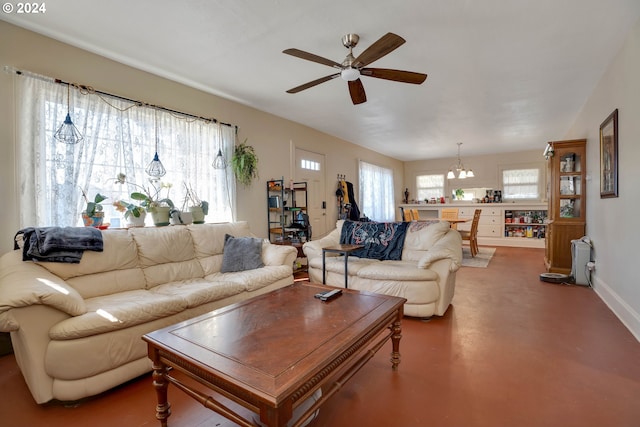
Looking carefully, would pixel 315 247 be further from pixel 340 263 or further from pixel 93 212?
pixel 93 212

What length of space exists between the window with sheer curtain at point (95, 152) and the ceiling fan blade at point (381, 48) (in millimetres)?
2292

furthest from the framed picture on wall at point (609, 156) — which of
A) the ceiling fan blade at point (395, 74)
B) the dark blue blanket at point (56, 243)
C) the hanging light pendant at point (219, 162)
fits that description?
the dark blue blanket at point (56, 243)

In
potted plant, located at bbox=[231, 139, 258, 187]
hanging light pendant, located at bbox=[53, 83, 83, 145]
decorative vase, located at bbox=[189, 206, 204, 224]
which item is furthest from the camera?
potted plant, located at bbox=[231, 139, 258, 187]

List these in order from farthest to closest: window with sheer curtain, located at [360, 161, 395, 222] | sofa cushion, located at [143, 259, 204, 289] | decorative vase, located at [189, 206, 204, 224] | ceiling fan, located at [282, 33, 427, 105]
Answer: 1. window with sheer curtain, located at [360, 161, 395, 222]
2. decorative vase, located at [189, 206, 204, 224]
3. sofa cushion, located at [143, 259, 204, 289]
4. ceiling fan, located at [282, 33, 427, 105]

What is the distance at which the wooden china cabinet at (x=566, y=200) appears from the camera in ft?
14.2

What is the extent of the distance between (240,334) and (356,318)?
0.64 meters

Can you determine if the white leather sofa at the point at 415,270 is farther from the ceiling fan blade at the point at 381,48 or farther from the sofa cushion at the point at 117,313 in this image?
the ceiling fan blade at the point at 381,48

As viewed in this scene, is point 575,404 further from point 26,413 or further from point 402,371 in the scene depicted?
point 26,413

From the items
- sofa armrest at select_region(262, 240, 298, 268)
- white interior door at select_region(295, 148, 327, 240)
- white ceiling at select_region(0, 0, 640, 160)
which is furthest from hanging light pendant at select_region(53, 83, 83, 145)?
white interior door at select_region(295, 148, 327, 240)

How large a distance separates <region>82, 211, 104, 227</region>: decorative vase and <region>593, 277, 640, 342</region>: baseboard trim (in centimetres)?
462

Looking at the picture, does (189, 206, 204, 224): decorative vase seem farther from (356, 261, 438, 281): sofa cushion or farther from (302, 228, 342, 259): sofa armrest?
→ (356, 261, 438, 281): sofa cushion

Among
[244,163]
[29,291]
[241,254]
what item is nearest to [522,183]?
[244,163]

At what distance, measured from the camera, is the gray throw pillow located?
126 inches

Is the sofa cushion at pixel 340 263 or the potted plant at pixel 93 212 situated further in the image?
the sofa cushion at pixel 340 263
